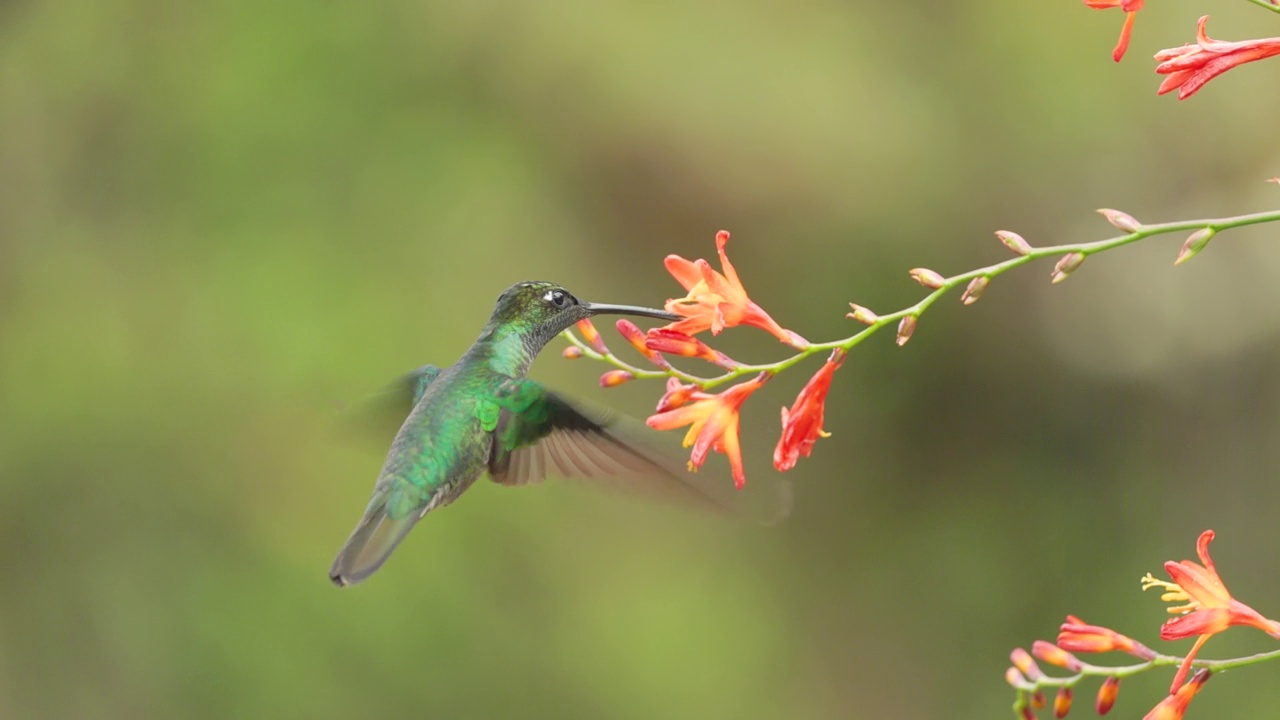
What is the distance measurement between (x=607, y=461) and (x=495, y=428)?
21 centimetres

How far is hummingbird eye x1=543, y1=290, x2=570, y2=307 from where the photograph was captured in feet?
5.11

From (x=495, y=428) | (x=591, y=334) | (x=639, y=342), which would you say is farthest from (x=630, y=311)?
(x=495, y=428)

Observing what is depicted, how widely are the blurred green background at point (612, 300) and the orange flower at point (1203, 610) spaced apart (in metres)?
2.39

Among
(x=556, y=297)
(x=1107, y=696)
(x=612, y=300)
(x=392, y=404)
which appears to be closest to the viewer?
(x=1107, y=696)

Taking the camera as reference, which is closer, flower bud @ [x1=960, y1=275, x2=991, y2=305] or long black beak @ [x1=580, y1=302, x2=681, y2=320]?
flower bud @ [x1=960, y1=275, x2=991, y2=305]

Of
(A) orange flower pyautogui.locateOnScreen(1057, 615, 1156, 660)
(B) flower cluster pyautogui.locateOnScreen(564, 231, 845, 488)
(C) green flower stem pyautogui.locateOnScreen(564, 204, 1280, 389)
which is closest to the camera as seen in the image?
(C) green flower stem pyautogui.locateOnScreen(564, 204, 1280, 389)

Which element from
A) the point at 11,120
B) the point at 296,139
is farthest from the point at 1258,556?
the point at 11,120

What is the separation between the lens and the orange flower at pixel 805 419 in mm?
1150

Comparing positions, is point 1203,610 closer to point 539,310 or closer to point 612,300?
point 539,310

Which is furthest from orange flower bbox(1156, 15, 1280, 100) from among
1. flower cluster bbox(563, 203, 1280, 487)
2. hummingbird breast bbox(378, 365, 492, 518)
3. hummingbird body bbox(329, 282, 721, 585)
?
hummingbird breast bbox(378, 365, 492, 518)

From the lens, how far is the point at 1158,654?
111cm

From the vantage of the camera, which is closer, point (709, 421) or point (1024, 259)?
point (1024, 259)

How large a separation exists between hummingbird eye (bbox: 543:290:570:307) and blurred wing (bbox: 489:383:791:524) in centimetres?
13

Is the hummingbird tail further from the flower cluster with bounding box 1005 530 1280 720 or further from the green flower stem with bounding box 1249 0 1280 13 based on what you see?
the green flower stem with bounding box 1249 0 1280 13
